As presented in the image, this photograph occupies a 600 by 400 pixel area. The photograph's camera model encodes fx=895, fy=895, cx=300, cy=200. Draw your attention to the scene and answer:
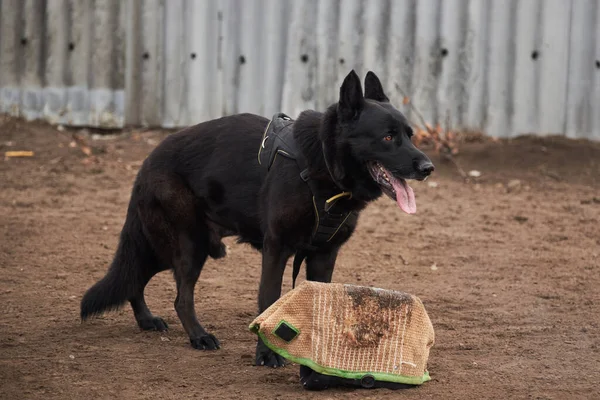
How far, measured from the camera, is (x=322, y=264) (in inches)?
193

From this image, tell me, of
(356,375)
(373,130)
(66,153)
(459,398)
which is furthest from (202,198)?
(66,153)

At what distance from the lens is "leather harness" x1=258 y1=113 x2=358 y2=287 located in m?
4.62

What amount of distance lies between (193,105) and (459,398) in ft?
24.2

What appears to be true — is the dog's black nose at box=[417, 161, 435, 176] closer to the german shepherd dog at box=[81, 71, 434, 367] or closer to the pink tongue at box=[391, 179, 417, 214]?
the german shepherd dog at box=[81, 71, 434, 367]

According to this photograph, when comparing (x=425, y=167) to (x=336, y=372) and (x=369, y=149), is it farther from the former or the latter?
(x=336, y=372)

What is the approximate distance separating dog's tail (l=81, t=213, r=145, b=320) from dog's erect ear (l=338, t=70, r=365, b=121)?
5.23ft

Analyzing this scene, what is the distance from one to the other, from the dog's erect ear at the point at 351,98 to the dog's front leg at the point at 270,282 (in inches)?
30.4

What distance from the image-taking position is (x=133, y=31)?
35.9ft

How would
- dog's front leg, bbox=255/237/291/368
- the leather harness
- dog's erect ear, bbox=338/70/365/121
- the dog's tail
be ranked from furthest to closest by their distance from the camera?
1. the dog's tail
2. dog's front leg, bbox=255/237/291/368
3. the leather harness
4. dog's erect ear, bbox=338/70/365/121

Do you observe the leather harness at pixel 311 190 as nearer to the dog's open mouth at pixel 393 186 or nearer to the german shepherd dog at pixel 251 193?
the german shepherd dog at pixel 251 193

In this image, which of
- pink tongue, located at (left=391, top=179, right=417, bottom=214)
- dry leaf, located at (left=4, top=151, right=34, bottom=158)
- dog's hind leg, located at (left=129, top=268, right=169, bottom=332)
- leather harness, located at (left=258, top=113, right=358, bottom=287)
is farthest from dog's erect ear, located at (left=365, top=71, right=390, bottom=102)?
dry leaf, located at (left=4, top=151, right=34, bottom=158)

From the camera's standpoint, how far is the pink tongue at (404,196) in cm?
442

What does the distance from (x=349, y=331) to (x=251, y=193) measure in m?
1.06

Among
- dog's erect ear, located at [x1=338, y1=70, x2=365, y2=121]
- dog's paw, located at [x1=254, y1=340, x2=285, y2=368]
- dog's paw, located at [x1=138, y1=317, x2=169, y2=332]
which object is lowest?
dog's paw, located at [x1=138, y1=317, x2=169, y2=332]
